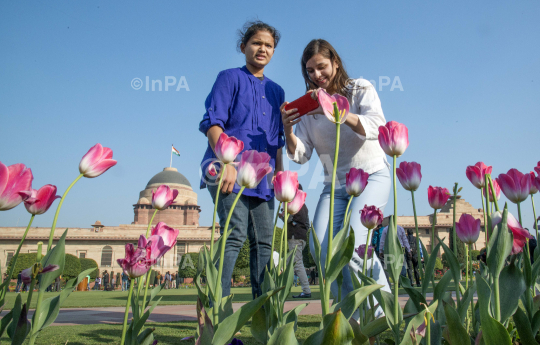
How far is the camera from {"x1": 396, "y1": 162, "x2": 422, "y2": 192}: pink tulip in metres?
1.34

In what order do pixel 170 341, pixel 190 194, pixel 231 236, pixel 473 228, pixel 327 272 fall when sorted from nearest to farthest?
1. pixel 327 272
2. pixel 473 228
3. pixel 231 236
4. pixel 170 341
5. pixel 190 194

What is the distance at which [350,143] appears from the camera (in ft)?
6.98

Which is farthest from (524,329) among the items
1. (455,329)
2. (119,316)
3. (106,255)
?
(106,255)

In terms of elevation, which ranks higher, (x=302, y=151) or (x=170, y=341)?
(x=302, y=151)

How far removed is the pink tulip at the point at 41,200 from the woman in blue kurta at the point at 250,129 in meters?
0.98

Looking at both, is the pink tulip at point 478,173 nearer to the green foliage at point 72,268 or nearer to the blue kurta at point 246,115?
the blue kurta at point 246,115

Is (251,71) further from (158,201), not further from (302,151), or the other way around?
(158,201)

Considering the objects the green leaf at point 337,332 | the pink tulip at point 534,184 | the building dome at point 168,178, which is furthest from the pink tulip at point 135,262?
the building dome at point 168,178

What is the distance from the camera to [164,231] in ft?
3.68

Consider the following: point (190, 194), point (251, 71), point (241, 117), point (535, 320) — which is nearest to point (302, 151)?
point (241, 117)

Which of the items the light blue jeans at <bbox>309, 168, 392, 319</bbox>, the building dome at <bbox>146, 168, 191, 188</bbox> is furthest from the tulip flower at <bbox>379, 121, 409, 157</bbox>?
the building dome at <bbox>146, 168, 191, 188</bbox>

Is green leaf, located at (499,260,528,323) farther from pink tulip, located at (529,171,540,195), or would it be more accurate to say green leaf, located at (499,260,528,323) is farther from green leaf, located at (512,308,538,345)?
pink tulip, located at (529,171,540,195)

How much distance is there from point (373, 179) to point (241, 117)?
80 cm

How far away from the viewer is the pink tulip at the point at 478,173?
4.73ft
